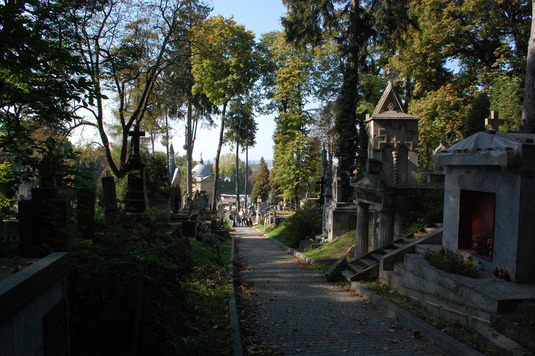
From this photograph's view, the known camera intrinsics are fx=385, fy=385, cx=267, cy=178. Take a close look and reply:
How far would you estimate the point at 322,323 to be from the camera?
715 centimetres

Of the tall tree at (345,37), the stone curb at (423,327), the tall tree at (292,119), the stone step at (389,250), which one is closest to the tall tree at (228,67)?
the tall tree at (292,119)

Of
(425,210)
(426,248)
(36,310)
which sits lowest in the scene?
(426,248)

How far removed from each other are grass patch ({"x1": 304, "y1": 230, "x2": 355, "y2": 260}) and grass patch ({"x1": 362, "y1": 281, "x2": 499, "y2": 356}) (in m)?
4.39

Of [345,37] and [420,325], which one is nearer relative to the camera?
[420,325]

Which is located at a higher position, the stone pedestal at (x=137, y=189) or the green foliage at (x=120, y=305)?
the stone pedestal at (x=137, y=189)

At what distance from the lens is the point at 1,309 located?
7.59 ft

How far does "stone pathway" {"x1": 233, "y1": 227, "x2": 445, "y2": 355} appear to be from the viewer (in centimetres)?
588

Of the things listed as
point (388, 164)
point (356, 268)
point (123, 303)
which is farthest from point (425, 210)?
point (123, 303)

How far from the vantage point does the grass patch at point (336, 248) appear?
558 inches

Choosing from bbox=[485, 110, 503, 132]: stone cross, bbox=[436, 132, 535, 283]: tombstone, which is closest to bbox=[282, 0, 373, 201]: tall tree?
bbox=[485, 110, 503, 132]: stone cross

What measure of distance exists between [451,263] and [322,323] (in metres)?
2.70

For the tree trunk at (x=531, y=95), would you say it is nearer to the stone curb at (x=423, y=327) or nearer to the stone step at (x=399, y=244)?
the stone step at (x=399, y=244)

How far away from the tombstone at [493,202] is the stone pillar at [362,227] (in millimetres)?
3120

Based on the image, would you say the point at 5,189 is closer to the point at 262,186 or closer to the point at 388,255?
the point at 388,255
